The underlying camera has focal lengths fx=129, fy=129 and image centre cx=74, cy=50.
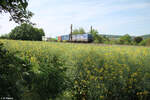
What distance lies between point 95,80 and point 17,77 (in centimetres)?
215

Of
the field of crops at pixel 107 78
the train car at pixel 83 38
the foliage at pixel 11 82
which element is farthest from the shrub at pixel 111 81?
the train car at pixel 83 38

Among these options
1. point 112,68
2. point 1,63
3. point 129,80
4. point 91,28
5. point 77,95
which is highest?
point 91,28

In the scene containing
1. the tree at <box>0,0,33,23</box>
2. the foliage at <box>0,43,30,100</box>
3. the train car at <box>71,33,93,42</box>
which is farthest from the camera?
the train car at <box>71,33,93,42</box>

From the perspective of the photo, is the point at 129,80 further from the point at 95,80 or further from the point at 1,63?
the point at 1,63

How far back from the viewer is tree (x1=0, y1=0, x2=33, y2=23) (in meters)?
2.72

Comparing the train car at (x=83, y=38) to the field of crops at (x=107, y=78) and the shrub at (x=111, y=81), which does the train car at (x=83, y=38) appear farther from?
the shrub at (x=111, y=81)

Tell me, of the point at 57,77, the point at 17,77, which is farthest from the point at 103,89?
the point at 17,77

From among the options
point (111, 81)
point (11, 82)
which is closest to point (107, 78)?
point (111, 81)

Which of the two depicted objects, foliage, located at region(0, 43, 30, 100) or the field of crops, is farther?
the field of crops

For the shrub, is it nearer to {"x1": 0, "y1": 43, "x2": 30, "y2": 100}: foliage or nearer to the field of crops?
the field of crops

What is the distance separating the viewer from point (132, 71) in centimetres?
373

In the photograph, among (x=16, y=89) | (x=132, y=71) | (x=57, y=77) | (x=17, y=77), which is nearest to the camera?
(x=16, y=89)

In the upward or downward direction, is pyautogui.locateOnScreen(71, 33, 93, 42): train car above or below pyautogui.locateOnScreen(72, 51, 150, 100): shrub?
above

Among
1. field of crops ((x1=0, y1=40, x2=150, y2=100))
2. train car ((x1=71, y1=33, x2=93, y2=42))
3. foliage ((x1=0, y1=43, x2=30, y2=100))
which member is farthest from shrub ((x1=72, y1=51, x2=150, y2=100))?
train car ((x1=71, y1=33, x2=93, y2=42))
